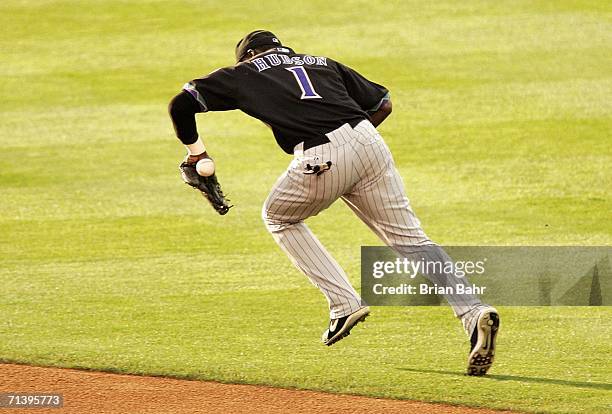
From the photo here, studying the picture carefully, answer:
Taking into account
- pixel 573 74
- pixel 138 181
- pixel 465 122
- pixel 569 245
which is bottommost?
pixel 569 245

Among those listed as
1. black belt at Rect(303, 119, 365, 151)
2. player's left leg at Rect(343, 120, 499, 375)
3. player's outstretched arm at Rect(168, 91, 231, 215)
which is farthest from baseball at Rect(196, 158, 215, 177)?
player's left leg at Rect(343, 120, 499, 375)

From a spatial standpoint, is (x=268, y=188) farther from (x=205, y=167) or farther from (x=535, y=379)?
(x=535, y=379)

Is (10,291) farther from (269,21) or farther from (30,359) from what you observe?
(269,21)

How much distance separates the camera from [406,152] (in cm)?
1129

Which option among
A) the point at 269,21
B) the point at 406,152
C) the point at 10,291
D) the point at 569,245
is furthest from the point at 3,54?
the point at 569,245

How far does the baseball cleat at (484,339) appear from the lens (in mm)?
5535

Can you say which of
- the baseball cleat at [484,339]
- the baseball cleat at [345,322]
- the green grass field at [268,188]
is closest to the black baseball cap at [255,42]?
the baseball cleat at [345,322]

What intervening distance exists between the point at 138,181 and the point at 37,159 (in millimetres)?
1494

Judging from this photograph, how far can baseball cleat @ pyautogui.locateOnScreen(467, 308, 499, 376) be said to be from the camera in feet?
18.2

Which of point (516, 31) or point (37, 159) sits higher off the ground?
point (516, 31)

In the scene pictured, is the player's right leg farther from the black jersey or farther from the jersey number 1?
the jersey number 1

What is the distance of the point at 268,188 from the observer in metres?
10.4

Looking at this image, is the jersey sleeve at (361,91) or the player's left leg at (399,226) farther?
the jersey sleeve at (361,91)

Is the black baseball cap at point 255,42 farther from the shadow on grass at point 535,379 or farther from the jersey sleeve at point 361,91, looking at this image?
the shadow on grass at point 535,379
